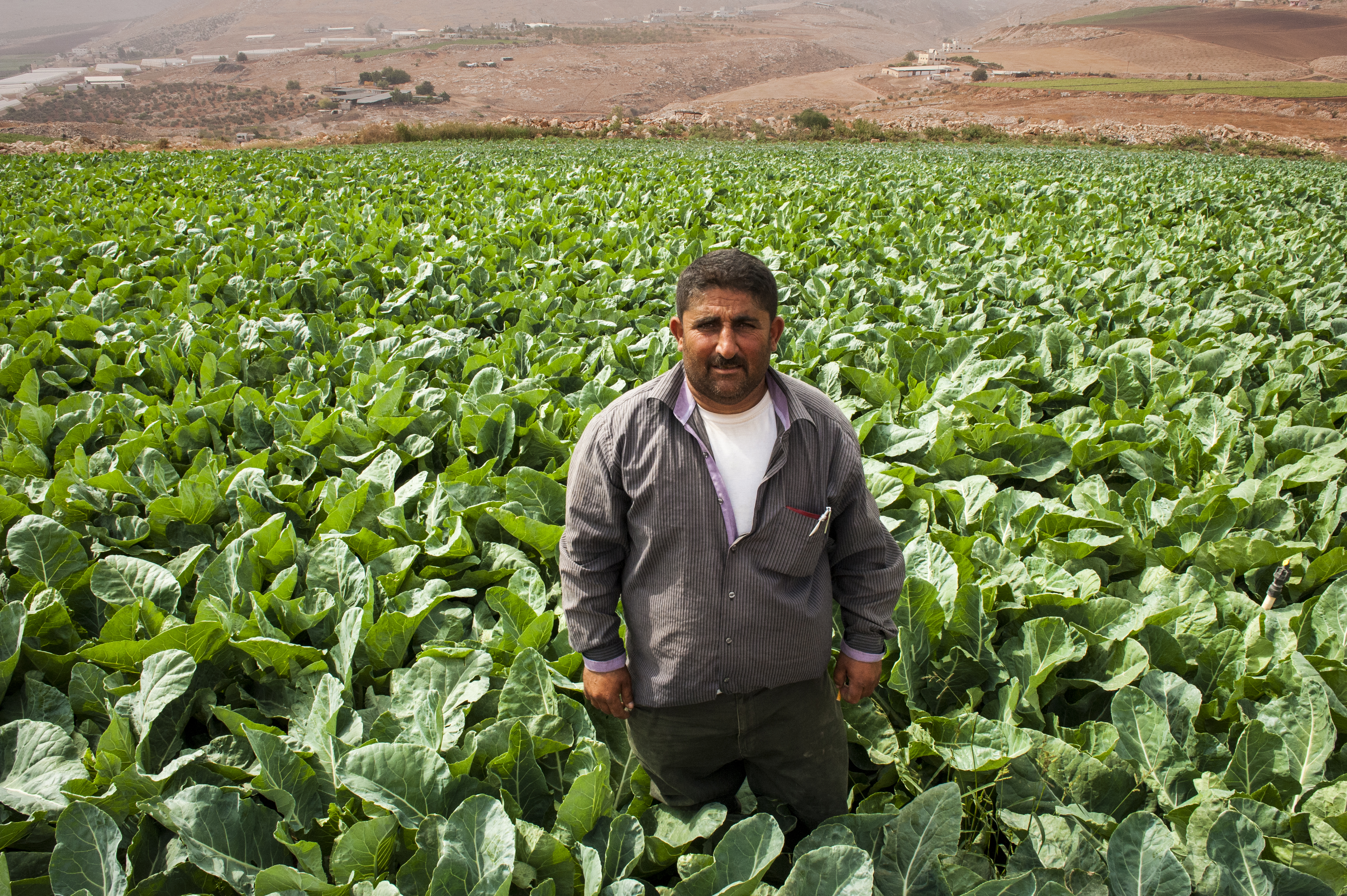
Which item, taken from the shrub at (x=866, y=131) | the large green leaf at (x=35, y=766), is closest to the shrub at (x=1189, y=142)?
the shrub at (x=866, y=131)

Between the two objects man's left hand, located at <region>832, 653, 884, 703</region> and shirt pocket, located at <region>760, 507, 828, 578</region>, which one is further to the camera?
man's left hand, located at <region>832, 653, 884, 703</region>

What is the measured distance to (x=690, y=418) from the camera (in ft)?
5.16

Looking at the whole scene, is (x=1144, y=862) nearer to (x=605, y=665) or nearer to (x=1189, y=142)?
(x=605, y=665)

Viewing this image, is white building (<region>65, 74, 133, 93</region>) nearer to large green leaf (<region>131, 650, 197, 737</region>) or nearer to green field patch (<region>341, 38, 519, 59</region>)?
green field patch (<region>341, 38, 519, 59</region>)

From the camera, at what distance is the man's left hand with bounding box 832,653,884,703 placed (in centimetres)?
172

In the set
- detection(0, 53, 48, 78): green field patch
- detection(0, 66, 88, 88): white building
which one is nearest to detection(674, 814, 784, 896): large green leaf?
detection(0, 66, 88, 88): white building

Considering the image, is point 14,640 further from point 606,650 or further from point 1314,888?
point 1314,888

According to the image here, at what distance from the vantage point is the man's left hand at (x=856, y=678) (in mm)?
1720

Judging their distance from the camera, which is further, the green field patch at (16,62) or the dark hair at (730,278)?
the green field patch at (16,62)

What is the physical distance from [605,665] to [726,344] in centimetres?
78

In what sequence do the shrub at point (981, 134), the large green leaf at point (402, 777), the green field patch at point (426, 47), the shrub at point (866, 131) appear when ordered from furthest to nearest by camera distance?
the green field patch at point (426, 47), the shrub at point (866, 131), the shrub at point (981, 134), the large green leaf at point (402, 777)

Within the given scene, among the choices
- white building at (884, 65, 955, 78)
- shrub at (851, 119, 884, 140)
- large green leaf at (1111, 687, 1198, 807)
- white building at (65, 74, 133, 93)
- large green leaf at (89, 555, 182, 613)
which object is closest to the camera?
large green leaf at (1111, 687, 1198, 807)

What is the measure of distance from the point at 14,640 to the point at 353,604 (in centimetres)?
87

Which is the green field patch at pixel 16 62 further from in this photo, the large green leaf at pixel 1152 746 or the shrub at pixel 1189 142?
the large green leaf at pixel 1152 746
